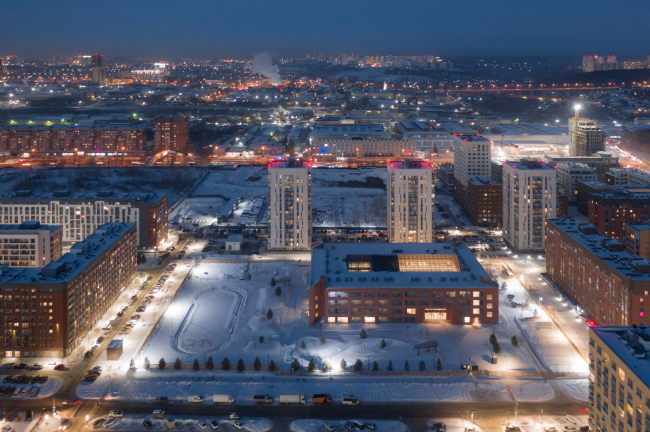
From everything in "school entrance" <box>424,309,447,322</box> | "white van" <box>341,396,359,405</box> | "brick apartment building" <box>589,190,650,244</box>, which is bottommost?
"white van" <box>341,396,359,405</box>

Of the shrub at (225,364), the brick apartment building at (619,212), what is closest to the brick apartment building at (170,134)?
the brick apartment building at (619,212)

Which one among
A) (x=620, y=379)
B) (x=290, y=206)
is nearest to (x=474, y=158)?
(x=290, y=206)

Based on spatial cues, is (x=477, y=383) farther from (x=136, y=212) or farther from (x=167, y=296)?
(x=136, y=212)

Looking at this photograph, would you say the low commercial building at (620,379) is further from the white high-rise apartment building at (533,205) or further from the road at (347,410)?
the white high-rise apartment building at (533,205)

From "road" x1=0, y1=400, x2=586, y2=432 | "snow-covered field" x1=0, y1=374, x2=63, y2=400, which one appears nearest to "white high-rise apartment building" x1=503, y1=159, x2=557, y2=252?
"road" x1=0, y1=400, x2=586, y2=432

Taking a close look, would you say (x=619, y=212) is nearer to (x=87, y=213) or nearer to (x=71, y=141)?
(x=87, y=213)

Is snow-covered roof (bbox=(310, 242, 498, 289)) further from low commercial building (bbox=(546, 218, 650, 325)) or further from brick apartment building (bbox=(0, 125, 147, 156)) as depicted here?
brick apartment building (bbox=(0, 125, 147, 156))

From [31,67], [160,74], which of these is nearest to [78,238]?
[160,74]
